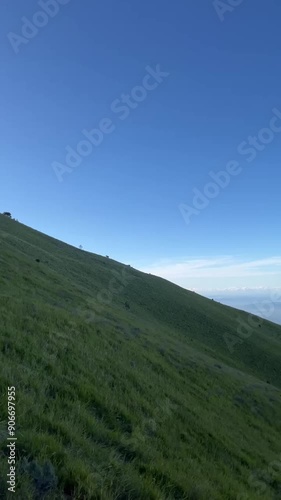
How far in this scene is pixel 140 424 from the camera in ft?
33.5

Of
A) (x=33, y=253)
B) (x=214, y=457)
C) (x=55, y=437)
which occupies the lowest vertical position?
(x=214, y=457)

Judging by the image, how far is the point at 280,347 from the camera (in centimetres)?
5391

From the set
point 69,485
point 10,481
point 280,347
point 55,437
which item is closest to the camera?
point 10,481

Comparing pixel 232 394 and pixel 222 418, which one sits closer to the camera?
pixel 222 418

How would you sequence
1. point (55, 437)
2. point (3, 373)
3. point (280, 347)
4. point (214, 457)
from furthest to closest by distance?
point (280, 347), point (214, 457), point (3, 373), point (55, 437)

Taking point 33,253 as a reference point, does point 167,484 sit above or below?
below

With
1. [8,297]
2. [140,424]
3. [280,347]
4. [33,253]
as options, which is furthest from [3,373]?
[280,347]

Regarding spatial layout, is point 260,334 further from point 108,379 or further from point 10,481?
point 10,481

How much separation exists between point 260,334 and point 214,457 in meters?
49.4

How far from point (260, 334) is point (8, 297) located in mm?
48964

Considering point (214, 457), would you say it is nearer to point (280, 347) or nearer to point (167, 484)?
point (167, 484)

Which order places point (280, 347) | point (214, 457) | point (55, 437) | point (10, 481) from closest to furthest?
point (10, 481), point (55, 437), point (214, 457), point (280, 347)

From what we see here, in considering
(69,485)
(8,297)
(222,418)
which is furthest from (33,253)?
(69,485)

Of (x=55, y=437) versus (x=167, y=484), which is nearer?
(x=55, y=437)
